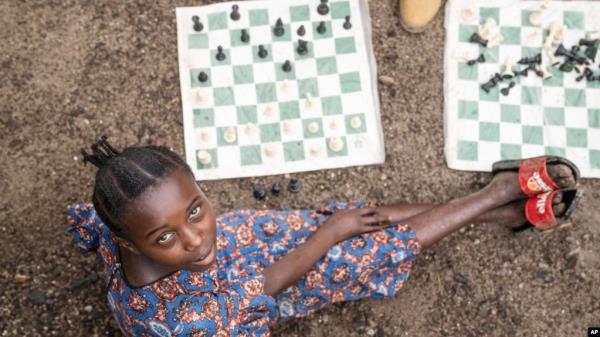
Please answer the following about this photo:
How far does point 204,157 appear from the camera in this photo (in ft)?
7.23

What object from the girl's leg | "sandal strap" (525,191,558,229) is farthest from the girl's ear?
"sandal strap" (525,191,558,229)

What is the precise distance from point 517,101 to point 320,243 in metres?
1.13

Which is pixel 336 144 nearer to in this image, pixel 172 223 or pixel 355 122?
pixel 355 122

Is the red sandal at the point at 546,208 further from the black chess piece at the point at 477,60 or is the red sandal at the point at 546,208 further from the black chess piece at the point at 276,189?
the black chess piece at the point at 276,189

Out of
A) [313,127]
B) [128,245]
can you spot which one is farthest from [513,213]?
[128,245]

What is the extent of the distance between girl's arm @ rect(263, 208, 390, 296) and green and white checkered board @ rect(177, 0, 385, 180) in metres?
0.44

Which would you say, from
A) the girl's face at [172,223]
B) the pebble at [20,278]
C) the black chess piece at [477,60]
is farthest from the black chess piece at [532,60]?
the pebble at [20,278]

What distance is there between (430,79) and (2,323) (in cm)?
195

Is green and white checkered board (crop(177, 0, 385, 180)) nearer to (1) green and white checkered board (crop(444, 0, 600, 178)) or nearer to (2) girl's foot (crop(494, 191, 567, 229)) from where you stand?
(1) green and white checkered board (crop(444, 0, 600, 178))

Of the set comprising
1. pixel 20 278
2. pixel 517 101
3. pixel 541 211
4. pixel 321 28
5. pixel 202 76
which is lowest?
pixel 20 278

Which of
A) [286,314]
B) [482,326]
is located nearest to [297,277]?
[286,314]

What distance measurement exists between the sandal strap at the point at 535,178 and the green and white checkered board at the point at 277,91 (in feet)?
1.81

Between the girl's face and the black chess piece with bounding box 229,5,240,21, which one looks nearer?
the girl's face

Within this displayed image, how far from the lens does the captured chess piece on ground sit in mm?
2295
